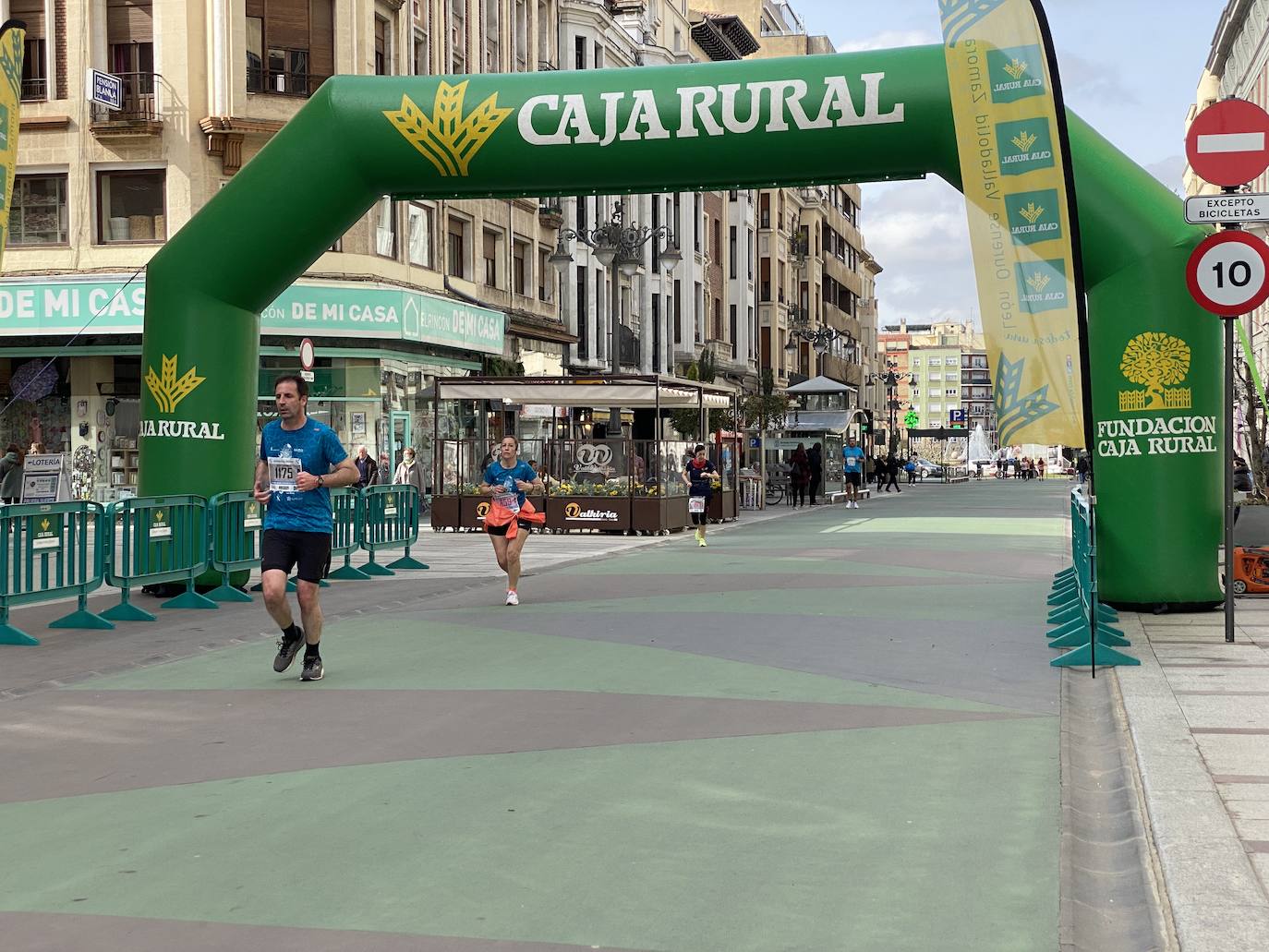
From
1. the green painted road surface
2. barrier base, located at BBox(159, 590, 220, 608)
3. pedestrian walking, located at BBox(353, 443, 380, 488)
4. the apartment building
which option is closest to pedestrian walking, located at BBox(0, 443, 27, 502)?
the apartment building

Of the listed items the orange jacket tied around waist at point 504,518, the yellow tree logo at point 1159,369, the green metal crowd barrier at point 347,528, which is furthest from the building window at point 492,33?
the yellow tree logo at point 1159,369

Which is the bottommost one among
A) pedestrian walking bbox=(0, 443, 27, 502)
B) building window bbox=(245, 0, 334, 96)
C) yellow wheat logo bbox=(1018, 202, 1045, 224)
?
pedestrian walking bbox=(0, 443, 27, 502)

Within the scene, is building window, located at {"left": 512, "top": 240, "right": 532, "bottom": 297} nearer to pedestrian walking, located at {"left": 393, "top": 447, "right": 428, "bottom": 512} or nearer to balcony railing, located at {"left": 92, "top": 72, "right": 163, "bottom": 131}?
Result: pedestrian walking, located at {"left": 393, "top": 447, "right": 428, "bottom": 512}

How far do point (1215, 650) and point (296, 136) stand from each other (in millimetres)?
9169

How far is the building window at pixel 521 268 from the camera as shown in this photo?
4288 centimetres

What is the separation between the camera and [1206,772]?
6.86 m

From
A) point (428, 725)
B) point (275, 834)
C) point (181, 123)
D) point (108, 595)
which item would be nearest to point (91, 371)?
point (181, 123)

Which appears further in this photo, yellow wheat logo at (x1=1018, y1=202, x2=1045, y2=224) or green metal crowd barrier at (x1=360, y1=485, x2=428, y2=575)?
green metal crowd barrier at (x1=360, y1=485, x2=428, y2=575)

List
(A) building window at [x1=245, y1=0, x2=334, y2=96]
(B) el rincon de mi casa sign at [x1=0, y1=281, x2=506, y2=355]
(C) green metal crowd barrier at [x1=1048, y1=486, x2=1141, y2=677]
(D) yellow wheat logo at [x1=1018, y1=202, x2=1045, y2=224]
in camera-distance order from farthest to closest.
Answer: (A) building window at [x1=245, y1=0, x2=334, y2=96] < (B) el rincon de mi casa sign at [x1=0, y1=281, x2=506, y2=355] < (D) yellow wheat logo at [x1=1018, y1=202, x2=1045, y2=224] < (C) green metal crowd barrier at [x1=1048, y1=486, x2=1141, y2=677]

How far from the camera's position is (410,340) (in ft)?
112

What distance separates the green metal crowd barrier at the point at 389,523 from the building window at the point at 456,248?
60.7 feet

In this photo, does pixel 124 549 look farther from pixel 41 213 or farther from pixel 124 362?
pixel 41 213

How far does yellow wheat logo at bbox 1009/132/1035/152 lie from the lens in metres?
10.8

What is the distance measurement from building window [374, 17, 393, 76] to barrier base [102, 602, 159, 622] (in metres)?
22.6
